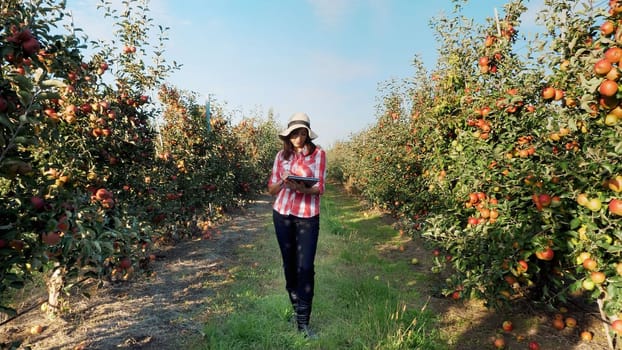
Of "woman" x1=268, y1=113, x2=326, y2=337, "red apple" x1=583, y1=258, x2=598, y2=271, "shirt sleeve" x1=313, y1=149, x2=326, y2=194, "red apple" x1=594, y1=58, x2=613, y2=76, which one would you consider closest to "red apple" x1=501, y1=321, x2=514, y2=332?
"red apple" x1=583, y1=258, x2=598, y2=271

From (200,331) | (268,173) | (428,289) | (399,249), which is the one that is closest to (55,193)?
(200,331)

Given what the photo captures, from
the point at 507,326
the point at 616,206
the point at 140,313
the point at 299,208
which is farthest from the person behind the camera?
the point at 140,313

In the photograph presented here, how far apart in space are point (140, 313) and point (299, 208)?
91.9 inches

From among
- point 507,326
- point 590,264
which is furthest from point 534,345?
point 590,264

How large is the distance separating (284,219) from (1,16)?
2389mm

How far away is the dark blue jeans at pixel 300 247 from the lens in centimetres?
319

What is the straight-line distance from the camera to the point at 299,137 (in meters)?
3.32

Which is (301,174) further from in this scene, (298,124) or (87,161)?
(87,161)

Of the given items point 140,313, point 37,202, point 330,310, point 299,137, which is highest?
point 299,137

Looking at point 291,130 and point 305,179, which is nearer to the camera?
point 305,179

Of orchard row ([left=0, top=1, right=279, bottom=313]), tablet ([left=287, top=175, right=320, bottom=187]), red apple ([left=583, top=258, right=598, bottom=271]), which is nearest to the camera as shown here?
orchard row ([left=0, top=1, right=279, bottom=313])

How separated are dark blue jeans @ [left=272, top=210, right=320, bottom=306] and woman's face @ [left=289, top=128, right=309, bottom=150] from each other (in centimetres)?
70

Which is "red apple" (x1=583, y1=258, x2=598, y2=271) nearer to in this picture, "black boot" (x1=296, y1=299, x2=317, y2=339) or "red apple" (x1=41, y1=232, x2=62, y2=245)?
"black boot" (x1=296, y1=299, x2=317, y2=339)

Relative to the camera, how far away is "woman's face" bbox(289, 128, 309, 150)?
332cm
